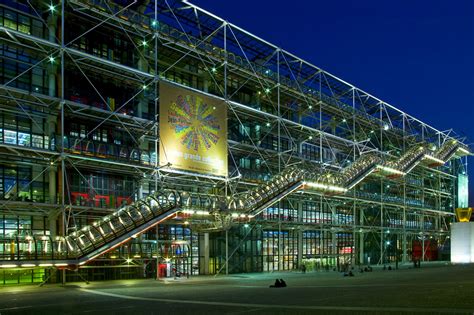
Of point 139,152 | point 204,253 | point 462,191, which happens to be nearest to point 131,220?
point 139,152

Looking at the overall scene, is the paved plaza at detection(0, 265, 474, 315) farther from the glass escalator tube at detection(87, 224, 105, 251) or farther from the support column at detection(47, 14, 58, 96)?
the support column at detection(47, 14, 58, 96)

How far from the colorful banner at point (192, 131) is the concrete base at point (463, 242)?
25107mm

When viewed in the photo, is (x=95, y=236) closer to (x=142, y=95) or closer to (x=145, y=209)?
(x=145, y=209)

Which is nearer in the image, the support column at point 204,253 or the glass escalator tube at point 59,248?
the glass escalator tube at point 59,248

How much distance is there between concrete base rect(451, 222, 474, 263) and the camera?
4472 centimetres

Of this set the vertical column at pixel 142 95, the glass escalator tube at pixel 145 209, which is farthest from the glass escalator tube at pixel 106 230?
the vertical column at pixel 142 95

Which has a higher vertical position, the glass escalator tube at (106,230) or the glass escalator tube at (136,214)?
the glass escalator tube at (136,214)

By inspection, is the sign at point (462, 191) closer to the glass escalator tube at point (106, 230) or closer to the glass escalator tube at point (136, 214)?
the glass escalator tube at point (136, 214)

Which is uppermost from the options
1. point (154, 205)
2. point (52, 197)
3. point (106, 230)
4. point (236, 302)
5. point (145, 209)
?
point (52, 197)

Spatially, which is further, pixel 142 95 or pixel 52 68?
pixel 142 95

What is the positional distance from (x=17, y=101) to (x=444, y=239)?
4915cm

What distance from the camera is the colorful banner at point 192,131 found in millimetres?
26875

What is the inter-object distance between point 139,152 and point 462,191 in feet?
154

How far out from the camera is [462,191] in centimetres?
6194
